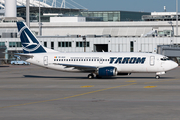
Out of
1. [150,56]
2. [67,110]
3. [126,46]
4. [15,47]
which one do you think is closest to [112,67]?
[150,56]

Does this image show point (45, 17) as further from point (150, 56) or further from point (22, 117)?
point (22, 117)

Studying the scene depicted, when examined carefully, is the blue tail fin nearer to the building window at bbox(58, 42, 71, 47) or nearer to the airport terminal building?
the airport terminal building

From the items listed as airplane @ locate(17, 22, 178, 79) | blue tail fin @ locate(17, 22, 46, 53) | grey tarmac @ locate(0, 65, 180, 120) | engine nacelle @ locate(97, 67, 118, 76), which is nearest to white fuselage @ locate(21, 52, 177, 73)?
airplane @ locate(17, 22, 178, 79)

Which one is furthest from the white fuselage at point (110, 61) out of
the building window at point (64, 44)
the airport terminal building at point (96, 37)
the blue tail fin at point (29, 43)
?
the building window at point (64, 44)

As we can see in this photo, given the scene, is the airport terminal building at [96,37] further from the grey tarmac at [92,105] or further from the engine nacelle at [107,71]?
the grey tarmac at [92,105]

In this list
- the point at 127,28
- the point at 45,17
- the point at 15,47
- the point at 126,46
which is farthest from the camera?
the point at 45,17

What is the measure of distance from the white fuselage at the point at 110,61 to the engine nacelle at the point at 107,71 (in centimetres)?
194

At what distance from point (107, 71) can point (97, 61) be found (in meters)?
3.59

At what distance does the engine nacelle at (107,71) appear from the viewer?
4498 cm

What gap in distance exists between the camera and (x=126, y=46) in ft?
365

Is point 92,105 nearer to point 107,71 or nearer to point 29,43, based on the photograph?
point 107,71

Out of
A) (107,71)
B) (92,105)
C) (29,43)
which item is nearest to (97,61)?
(107,71)

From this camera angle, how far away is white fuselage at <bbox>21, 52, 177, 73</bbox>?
46250 mm

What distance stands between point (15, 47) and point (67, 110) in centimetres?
10023
